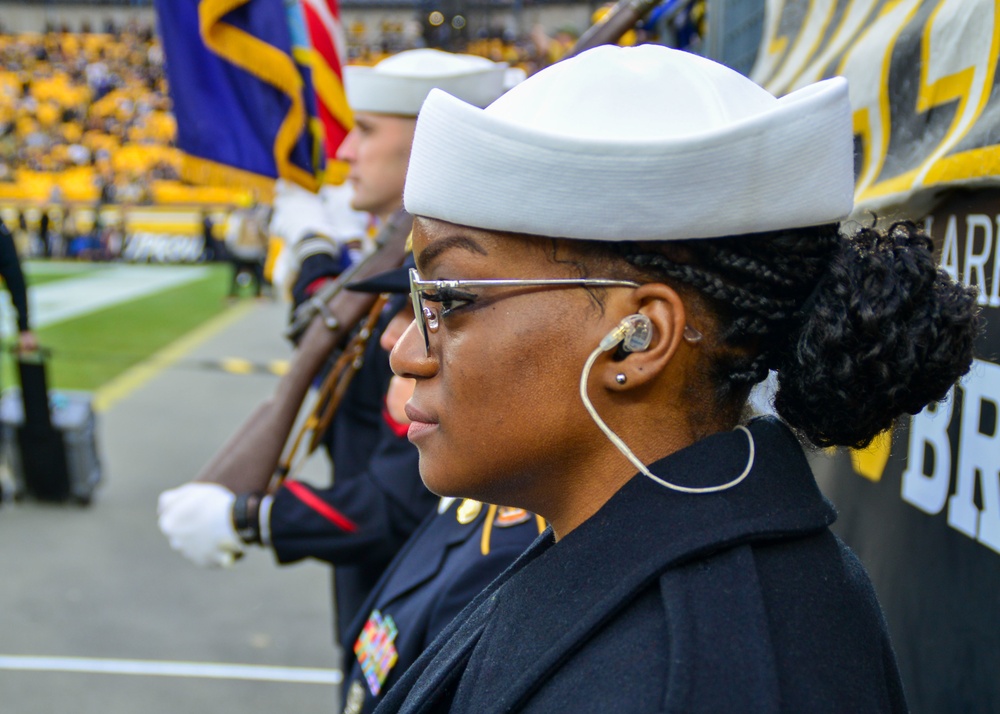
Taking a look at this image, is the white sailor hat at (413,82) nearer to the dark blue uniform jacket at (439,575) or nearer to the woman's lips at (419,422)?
the dark blue uniform jacket at (439,575)

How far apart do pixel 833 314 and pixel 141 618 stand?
406cm

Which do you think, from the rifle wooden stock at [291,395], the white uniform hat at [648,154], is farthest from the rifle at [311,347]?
the white uniform hat at [648,154]

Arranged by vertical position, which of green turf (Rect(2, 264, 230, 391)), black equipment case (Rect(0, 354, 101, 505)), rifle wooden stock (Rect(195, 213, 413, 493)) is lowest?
green turf (Rect(2, 264, 230, 391))

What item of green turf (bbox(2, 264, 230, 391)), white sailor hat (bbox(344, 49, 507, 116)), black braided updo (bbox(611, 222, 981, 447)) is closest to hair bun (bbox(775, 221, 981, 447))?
black braided updo (bbox(611, 222, 981, 447))

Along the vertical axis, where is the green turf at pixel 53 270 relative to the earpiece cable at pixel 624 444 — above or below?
below

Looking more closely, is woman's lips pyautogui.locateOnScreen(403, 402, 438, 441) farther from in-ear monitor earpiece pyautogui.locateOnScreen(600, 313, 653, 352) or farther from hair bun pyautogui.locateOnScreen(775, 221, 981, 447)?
hair bun pyautogui.locateOnScreen(775, 221, 981, 447)

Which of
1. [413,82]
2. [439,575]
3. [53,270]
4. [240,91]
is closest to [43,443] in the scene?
[240,91]

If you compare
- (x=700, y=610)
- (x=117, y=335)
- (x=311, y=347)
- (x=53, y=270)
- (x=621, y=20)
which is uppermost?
(x=621, y=20)

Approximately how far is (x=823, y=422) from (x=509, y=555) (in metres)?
0.71

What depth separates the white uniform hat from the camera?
0.92 metres

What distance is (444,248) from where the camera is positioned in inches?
41.0

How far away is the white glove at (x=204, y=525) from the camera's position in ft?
8.43

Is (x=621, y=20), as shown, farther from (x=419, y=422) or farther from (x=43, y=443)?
(x=43, y=443)

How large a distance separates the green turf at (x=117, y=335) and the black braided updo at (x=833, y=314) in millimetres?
7110
